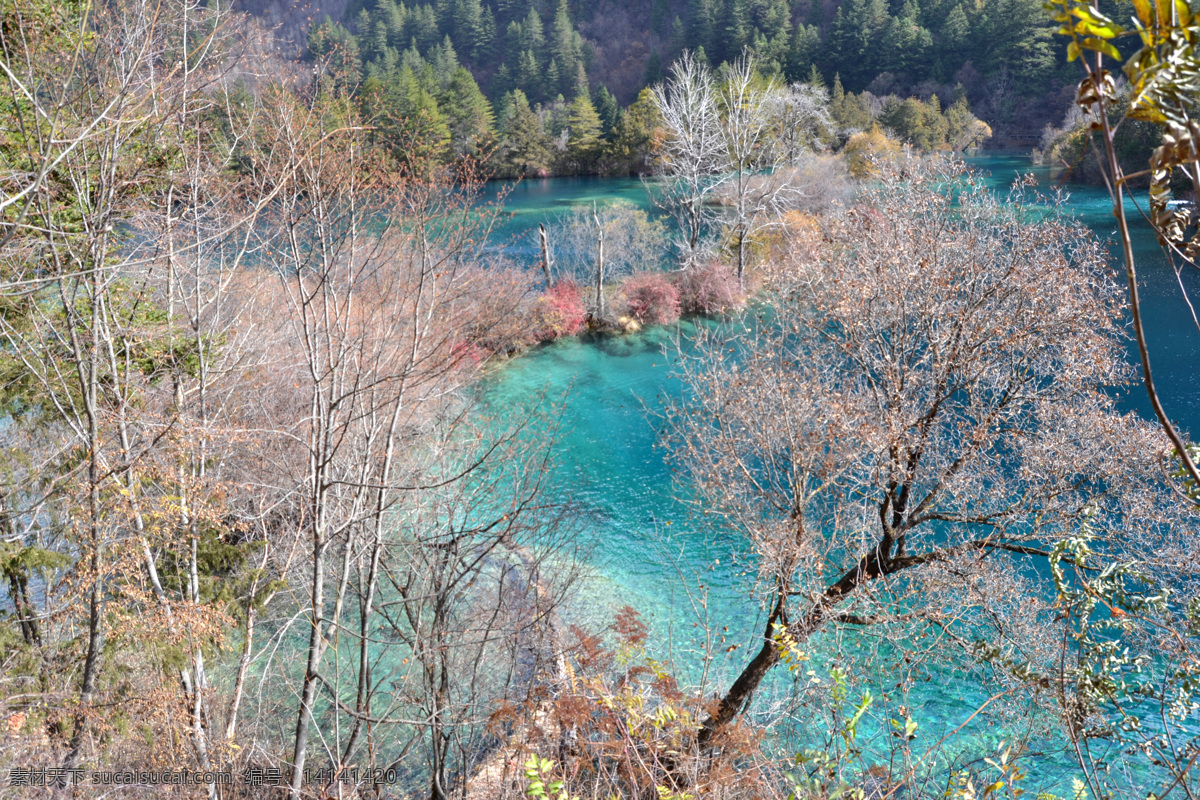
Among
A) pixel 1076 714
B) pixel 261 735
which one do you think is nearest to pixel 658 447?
pixel 261 735

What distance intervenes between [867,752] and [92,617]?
8.62 meters

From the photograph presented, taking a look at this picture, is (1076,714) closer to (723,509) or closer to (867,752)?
(867,752)

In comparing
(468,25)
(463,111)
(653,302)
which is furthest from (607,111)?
(653,302)

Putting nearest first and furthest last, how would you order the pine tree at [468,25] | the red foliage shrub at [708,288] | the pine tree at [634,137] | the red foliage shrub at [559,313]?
the red foliage shrub at [559,313] → the red foliage shrub at [708,288] → the pine tree at [634,137] → the pine tree at [468,25]

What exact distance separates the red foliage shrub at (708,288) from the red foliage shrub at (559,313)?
3.70 metres

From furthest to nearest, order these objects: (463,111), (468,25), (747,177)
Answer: (468,25) → (463,111) → (747,177)

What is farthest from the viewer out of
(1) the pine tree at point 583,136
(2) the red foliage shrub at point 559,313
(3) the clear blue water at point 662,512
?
(1) the pine tree at point 583,136

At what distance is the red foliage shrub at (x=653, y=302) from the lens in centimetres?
2472

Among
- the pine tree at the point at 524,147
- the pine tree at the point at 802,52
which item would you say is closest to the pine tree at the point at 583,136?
the pine tree at the point at 524,147

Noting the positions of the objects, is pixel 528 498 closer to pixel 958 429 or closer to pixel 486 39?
pixel 958 429

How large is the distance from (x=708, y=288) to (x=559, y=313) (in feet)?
17.4

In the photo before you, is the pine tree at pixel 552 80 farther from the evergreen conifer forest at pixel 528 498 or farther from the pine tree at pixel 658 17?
the evergreen conifer forest at pixel 528 498

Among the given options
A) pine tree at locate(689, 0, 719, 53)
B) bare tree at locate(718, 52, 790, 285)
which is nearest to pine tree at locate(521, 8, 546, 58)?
pine tree at locate(689, 0, 719, 53)

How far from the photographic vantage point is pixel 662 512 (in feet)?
46.7
